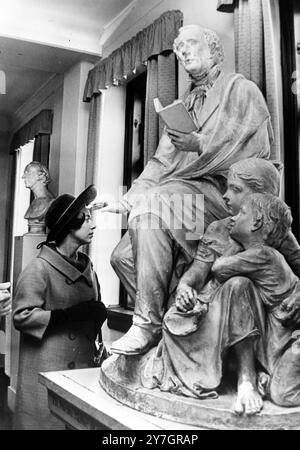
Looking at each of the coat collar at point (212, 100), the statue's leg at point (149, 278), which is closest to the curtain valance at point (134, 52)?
the coat collar at point (212, 100)

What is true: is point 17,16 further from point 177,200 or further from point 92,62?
point 177,200

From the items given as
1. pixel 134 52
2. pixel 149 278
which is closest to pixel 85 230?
pixel 149 278

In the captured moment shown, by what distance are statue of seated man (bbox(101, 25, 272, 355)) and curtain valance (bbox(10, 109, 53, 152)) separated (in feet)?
1.56

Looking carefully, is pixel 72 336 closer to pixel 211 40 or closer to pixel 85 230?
pixel 85 230

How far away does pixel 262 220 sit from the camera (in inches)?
41.4

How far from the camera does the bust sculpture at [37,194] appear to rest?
176 centimetres

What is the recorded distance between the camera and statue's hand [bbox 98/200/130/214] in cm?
138

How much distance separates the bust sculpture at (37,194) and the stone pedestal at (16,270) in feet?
0.13

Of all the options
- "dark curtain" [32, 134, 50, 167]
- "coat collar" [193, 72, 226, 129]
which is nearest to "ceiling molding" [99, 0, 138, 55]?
"dark curtain" [32, 134, 50, 167]

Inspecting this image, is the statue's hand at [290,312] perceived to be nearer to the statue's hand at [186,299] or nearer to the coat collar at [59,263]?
the statue's hand at [186,299]

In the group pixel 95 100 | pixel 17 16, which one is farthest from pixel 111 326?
pixel 17 16

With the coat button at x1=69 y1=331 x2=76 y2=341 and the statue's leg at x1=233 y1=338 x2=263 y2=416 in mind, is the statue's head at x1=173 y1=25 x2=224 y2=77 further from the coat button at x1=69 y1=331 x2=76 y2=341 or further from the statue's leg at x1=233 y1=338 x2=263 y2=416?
the coat button at x1=69 y1=331 x2=76 y2=341

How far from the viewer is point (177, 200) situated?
1.27 metres

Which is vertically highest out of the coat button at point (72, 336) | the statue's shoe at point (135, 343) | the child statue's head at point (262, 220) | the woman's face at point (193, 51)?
Answer: the woman's face at point (193, 51)
